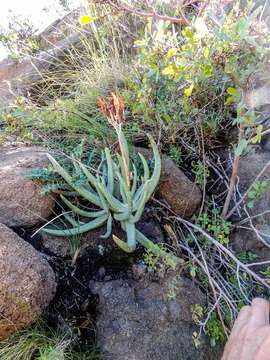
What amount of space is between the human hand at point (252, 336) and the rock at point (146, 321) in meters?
0.42

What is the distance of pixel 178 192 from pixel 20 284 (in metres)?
0.92

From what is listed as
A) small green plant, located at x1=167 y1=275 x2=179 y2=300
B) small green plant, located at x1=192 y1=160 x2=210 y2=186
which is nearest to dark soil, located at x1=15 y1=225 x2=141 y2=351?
small green plant, located at x1=167 y1=275 x2=179 y2=300

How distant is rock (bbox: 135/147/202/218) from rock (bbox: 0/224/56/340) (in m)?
0.74

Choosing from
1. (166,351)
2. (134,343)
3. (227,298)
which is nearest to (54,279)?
(134,343)

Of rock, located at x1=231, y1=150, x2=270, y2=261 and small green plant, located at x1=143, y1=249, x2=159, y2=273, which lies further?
rock, located at x1=231, y1=150, x2=270, y2=261

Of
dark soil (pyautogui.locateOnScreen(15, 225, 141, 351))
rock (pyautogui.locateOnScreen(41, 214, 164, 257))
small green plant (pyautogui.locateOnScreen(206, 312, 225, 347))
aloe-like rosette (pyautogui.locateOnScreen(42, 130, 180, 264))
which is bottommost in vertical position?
small green plant (pyautogui.locateOnScreen(206, 312, 225, 347))

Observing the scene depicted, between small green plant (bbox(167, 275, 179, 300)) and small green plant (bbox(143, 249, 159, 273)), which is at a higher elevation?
small green plant (bbox(143, 249, 159, 273))

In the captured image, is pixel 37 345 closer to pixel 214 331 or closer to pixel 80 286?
pixel 80 286

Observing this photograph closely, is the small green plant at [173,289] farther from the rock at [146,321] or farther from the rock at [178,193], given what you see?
the rock at [178,193]

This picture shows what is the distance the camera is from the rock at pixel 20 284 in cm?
138

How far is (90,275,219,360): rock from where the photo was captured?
4.78ft

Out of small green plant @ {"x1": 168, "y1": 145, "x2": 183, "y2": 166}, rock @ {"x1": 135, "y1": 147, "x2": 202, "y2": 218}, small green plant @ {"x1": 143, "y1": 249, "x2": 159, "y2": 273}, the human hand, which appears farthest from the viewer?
small green plant @ {"x1": 168, "y1": 145, "x2": 183, "y2": 166}

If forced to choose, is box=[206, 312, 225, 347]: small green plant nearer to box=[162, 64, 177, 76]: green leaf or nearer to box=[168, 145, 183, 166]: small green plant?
box=[168, 145, 183, 166]: small green plant

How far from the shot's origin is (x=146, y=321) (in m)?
1.51
